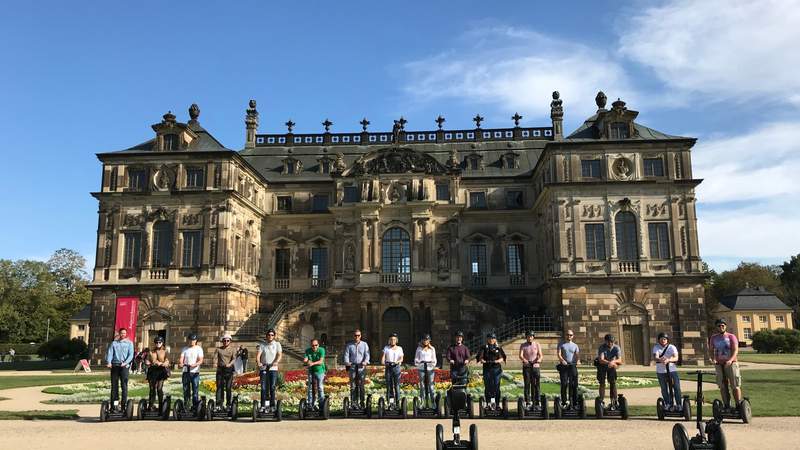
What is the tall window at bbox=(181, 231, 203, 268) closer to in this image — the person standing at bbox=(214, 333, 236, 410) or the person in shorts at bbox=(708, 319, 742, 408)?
the person standing at bbox=(214, 333, 236, 410)

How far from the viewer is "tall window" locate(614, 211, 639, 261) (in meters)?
39.3

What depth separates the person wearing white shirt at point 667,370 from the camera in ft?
47.2

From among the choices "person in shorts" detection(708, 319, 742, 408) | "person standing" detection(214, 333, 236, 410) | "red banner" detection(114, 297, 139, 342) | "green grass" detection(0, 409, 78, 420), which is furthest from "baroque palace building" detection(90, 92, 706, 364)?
"person in shorts" detection(708, 319, 742, 408)

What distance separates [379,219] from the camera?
43406mm

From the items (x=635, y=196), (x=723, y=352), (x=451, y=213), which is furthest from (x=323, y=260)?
(x=723, y=352)

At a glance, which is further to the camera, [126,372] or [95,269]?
[95,269]

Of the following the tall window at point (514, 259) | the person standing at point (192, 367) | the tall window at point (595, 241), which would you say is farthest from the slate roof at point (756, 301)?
the person standing at point (192, 367)

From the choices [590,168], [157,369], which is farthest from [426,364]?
[590,168]

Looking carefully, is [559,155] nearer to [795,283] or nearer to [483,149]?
[483,149]

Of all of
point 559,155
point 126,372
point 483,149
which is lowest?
point 126,372

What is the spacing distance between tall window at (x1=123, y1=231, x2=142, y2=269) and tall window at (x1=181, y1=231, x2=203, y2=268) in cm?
301

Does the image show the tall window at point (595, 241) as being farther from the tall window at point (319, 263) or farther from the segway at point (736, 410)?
the segway at point (736, 410)

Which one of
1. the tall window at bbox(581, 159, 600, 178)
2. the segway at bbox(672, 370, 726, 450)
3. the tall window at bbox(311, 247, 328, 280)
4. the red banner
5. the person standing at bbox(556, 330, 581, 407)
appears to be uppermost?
the tall window at bbox(581, 159, 600, 178)

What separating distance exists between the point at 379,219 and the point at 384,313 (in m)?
6.52
